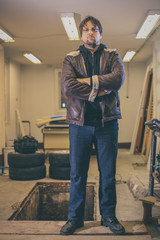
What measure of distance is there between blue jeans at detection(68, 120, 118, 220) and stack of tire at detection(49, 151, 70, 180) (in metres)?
2.69

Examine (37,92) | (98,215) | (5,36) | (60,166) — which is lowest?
(98,215)

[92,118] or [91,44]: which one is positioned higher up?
[91,44]

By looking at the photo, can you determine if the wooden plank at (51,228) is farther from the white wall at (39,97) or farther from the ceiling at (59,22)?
the white wall at (39,97)

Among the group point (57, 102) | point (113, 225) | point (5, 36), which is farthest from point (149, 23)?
point (57, 102)

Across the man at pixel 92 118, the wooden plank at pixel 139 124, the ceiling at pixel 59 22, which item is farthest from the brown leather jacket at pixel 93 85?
the wooden plank at pixel 139 124

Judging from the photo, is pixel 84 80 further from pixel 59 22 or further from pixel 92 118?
pixel 59 22

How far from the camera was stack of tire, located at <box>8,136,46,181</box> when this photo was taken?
4.95 meters

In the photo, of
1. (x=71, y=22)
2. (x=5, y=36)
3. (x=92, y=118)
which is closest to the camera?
(x=92, y=118)

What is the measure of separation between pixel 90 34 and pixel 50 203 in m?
2.98

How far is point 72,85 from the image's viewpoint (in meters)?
2.11

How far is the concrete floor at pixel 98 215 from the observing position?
7.28 ft

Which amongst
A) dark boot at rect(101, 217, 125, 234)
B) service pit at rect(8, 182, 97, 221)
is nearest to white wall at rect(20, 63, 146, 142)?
service pit at rect(8, 182, 97, 221)

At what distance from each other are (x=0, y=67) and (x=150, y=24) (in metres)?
3.53

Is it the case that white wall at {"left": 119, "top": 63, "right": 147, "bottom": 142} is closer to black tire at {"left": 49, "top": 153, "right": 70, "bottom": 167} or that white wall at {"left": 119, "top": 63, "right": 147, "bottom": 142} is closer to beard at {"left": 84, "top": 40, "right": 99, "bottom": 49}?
black tire at {"left": 49, "top": 153, "right": 70, "bottom": 167}
